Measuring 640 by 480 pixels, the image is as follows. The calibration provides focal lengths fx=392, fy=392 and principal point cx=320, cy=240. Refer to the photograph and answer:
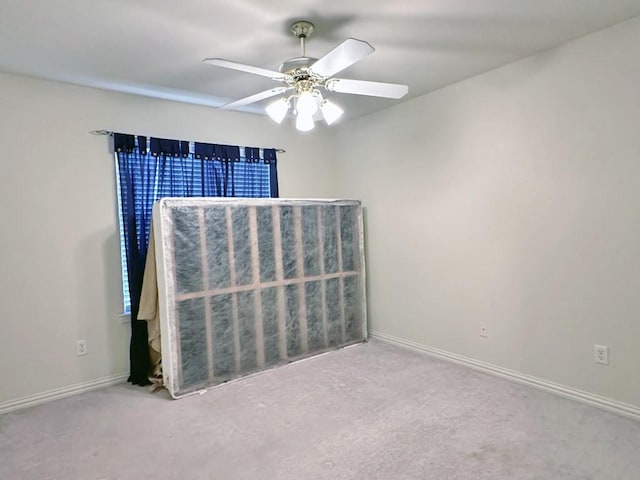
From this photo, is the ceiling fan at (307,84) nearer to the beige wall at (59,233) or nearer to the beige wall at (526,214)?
the beige wall at (526,214)

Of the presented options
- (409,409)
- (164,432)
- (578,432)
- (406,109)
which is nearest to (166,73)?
(406,109)

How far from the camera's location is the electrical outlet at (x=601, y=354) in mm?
2572

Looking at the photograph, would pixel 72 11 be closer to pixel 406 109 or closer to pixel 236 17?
pixel 236 17

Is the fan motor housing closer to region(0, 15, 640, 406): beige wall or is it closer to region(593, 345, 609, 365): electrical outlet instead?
region(0, 15, 640, 406): beige wall

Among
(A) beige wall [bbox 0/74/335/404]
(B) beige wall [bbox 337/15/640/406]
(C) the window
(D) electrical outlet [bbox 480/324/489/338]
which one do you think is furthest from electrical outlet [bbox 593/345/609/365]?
(A) beige wall [bbox 0/74/335/404]

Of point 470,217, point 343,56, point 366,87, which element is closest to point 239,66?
point 343,56

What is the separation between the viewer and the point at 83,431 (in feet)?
8.29

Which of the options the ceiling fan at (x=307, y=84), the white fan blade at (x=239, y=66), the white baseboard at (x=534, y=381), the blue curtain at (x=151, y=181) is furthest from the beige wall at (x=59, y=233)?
the white baseboard at (x=534, y=381)

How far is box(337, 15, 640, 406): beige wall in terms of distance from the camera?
8.13 feet

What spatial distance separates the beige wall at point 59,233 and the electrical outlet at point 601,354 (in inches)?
142

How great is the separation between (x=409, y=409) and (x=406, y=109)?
2706 mm

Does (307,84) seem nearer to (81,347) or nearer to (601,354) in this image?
(601,354)

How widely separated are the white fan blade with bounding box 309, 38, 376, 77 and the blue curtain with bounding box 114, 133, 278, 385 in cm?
→ 207

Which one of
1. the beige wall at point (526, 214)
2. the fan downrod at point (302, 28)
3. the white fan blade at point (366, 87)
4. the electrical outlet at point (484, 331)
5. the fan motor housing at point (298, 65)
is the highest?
the fan downrod at point (302, 28)
